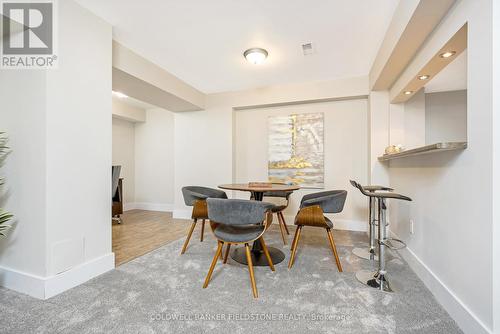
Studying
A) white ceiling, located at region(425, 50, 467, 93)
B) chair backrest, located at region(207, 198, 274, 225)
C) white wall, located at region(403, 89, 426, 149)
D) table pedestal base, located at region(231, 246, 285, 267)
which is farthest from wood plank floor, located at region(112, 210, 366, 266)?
white ceiling, located at region(425, 50, 467, 93)

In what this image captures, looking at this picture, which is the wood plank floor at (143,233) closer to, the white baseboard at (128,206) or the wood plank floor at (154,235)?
the wood plank floor at (154,235)

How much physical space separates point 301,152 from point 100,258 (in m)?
3.29

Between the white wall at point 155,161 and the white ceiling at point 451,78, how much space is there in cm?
510

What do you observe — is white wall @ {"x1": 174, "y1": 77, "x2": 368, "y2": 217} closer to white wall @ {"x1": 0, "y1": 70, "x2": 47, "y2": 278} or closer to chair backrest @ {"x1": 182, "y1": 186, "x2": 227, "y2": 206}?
chair backrest @ {"x1": 182, "y1": 186, "x2": 227, "y2": 206}

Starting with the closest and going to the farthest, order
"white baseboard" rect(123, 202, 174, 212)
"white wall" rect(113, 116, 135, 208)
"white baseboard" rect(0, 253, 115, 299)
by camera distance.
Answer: "white baseboard" rect(0, 253, 115, 299) < "white wall" rect(113, 116, 135, 208) < "white baseboard" rect(123, 202, 174, 212)

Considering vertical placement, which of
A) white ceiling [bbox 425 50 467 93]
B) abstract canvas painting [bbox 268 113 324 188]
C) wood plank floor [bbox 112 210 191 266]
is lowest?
wood plank floor [bbox 112 210 191 266]

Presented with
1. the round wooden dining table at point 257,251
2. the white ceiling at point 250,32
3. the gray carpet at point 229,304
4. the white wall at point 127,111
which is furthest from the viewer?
the white wall at point 127,111

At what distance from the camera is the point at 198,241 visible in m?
3.15

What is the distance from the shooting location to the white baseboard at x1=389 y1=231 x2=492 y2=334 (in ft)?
4.27

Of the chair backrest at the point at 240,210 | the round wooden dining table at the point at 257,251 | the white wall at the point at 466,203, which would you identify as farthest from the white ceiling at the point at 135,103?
the white wall at the point at 466,203

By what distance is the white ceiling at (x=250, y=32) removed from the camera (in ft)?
6.77

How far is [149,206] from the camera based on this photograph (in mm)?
5676

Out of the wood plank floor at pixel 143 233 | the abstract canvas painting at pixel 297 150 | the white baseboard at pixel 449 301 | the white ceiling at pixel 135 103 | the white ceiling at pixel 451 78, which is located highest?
the white ceiling at pixel 135 103

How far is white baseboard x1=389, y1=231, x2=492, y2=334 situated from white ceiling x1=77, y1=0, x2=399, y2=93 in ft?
7.77
